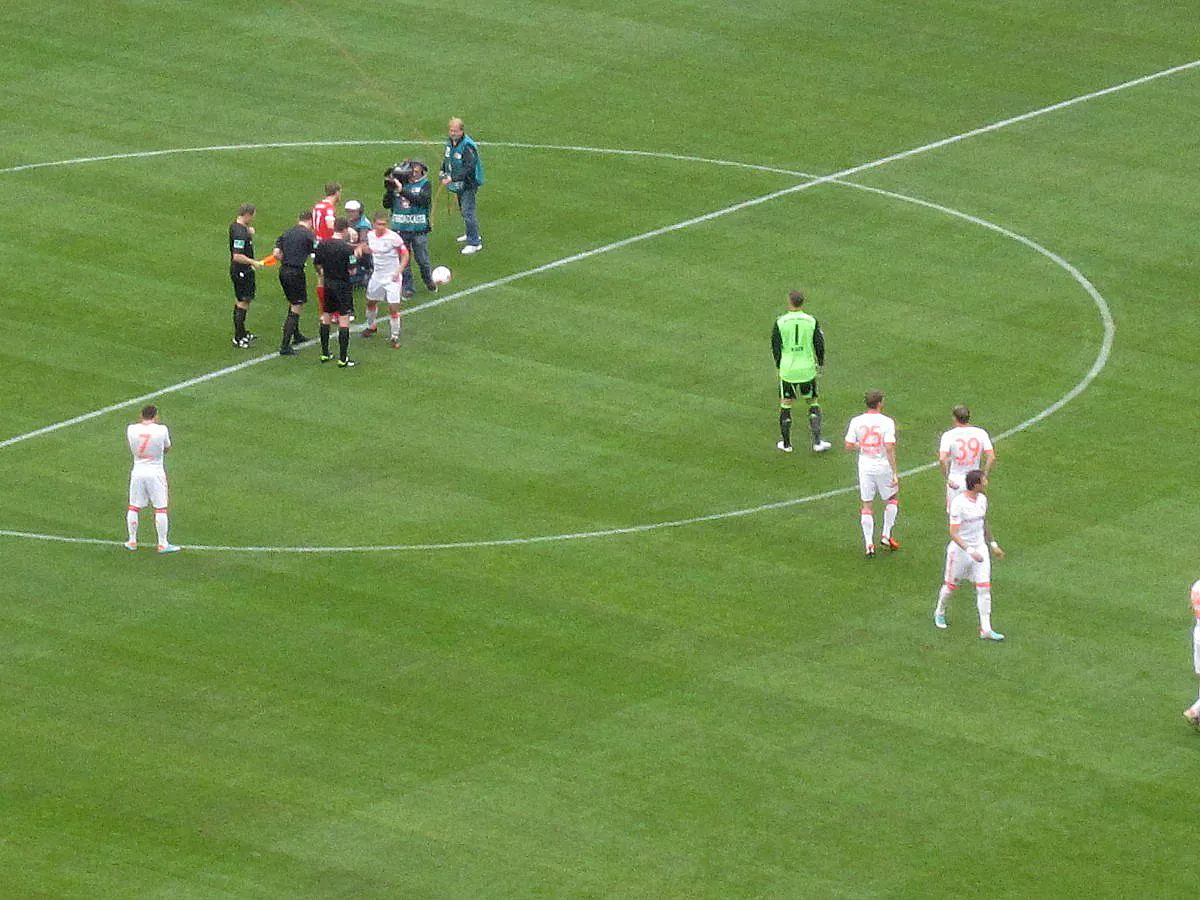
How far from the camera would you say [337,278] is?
37.1 meters

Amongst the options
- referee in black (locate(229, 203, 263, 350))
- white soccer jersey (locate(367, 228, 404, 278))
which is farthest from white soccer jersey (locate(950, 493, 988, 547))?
referee in black (locate(229, 203, 263, 350))

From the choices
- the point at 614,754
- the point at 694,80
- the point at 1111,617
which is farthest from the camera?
the point at 694,80

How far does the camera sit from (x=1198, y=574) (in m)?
30.9

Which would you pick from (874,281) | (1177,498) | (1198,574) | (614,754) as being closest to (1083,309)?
(874,281)

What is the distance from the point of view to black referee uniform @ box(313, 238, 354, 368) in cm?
3697

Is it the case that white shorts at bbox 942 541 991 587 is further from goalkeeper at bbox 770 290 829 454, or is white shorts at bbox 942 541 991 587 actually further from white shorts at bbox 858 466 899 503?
goalkeeper at bbox 770 290 829 454

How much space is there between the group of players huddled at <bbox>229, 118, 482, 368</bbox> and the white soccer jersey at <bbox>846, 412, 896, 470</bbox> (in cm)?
898

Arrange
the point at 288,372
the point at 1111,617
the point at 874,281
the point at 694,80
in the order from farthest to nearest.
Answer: the point at 694,80 < the point at 874,281 < the point at 288,372 < the point at 1111,617

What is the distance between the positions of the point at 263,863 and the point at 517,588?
6.67 m

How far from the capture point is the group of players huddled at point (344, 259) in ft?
122

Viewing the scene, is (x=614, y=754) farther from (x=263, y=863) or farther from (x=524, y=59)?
(x=524, y=59)

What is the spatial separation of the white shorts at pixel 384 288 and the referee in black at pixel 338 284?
21.4 inches

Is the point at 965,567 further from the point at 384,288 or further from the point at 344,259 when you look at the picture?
the point at 384,288

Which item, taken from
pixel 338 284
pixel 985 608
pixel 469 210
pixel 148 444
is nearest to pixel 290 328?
pixel 338 284
